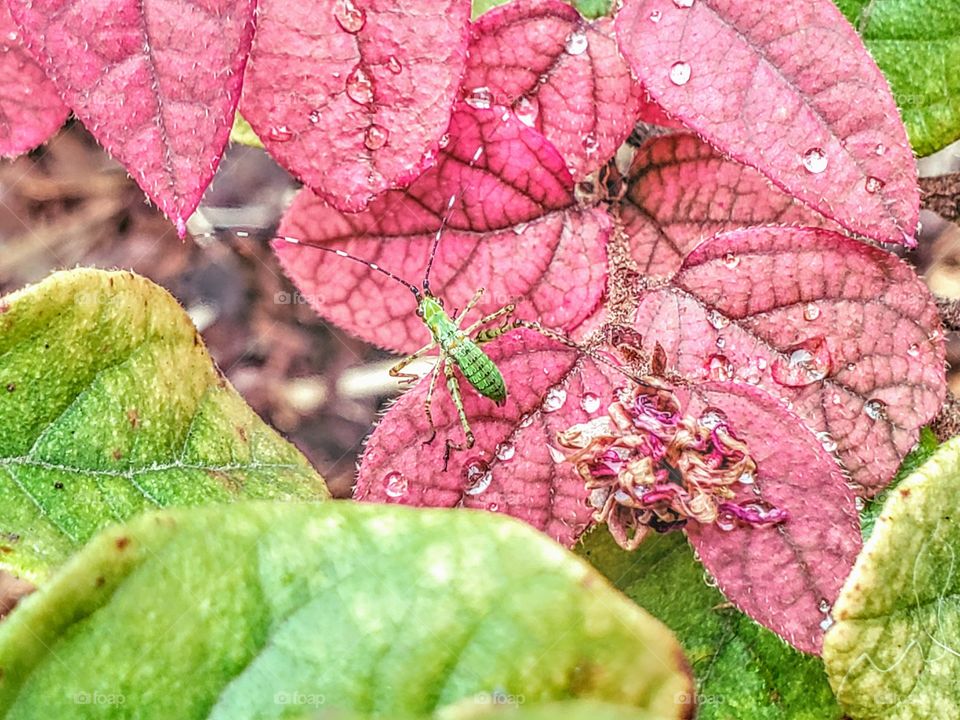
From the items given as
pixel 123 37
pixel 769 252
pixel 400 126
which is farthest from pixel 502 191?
pixel 123 37

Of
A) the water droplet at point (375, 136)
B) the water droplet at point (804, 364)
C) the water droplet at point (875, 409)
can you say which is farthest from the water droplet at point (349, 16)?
the water droplet at point (875, 409)

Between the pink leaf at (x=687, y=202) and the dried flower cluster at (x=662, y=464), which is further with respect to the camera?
the pink leaf at (x=687, y=202)

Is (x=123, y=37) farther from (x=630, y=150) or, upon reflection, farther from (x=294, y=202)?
(x=630, y=150)

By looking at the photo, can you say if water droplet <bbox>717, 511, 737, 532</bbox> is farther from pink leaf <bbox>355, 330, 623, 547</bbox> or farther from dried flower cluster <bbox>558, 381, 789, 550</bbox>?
pink leaf <bbox>355, 330, 623, 547</bbox>

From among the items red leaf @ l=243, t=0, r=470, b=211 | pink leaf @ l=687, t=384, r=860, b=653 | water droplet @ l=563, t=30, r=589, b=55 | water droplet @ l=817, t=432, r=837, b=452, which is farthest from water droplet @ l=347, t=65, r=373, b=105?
water droplet @ l=817, t=432, r=837, b=452

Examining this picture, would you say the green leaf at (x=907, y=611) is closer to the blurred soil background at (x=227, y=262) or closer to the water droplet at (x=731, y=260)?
the water droplet at (x=731, y=260)

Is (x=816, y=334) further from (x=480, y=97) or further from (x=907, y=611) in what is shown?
(x=480, y=97)
